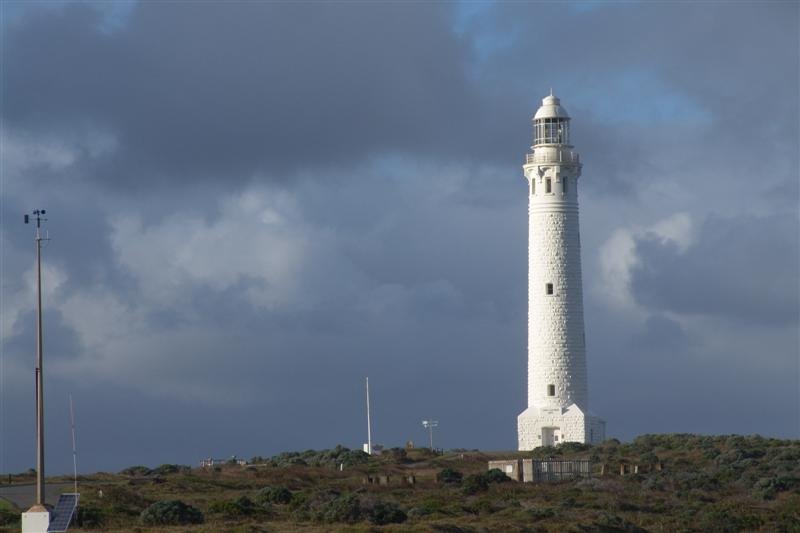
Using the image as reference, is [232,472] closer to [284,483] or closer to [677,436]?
[284,483]

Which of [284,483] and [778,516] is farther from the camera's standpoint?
[284,483]

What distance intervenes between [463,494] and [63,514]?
61.0 feet

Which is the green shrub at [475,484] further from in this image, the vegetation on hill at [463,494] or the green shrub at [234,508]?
the green shrub at [234,508]

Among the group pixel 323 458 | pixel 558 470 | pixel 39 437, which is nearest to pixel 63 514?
pixel 39 437

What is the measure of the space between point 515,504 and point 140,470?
19.7 m

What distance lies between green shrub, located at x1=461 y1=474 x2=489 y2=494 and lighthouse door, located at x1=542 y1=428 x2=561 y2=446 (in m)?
14.7

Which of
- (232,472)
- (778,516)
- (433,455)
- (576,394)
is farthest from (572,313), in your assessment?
(778,516)

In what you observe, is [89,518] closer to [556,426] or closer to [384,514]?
[384,514]

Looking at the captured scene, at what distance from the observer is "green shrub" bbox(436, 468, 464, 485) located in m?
63.5

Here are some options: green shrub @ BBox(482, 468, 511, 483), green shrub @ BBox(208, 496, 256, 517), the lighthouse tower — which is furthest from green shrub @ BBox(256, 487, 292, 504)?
the lighthouse tower

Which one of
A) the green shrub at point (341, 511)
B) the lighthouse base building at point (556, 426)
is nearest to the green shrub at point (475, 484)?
the green shrub at point (341, 511)

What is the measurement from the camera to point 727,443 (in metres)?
76.2

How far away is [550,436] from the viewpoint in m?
76.2

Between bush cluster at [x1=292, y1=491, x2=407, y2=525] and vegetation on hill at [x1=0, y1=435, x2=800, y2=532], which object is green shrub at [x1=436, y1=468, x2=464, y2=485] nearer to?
vegetation on hill at [x1=0, y1=435, x2=800, y2=532]
